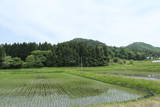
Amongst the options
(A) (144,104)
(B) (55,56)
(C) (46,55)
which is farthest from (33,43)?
(A) (144,104)

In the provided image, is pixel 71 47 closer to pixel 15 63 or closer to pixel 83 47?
pixel 83 47

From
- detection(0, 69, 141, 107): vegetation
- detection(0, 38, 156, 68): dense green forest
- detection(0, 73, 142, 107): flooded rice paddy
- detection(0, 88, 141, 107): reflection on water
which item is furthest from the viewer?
detection(0, 38, 156, 68): dense green forest

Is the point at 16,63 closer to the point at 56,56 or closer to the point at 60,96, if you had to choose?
the point at 56,56

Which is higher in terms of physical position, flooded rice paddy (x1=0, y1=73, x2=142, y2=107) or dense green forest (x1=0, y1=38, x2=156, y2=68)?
dense green forest (x1=0, y1=38, x2=156, y2=68)

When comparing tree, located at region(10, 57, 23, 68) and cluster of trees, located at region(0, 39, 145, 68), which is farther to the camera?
cluster of trees, located at region(0, 39, 145, 68)

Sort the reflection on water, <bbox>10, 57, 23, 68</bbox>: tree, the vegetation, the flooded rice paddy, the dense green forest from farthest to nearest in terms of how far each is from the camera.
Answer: the dense green forest
<bbox>10, 57, 23, 68</bbox>: tree
the vegetation
the flooded rice paddy
the reflection on water

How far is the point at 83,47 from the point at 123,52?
48.8m

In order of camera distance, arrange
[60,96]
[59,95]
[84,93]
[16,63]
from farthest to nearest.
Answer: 1. [16,63]
2. [84,93]
3. [59,95]
4. [60,96]

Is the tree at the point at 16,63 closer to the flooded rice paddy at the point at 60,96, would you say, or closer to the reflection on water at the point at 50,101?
the flooded rice paddy at the point at 60,96

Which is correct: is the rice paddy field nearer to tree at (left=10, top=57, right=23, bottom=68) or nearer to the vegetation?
the vegetation

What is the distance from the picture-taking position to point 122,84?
1600cm

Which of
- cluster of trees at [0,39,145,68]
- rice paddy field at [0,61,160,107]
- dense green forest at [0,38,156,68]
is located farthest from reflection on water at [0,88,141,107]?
cluster of trees at [0,39,145,68]

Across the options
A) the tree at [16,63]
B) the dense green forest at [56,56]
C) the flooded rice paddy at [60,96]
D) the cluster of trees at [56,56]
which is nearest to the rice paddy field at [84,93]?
the flooded rice paddy at [60,96]

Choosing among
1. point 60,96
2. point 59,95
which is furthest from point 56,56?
point 60,96
